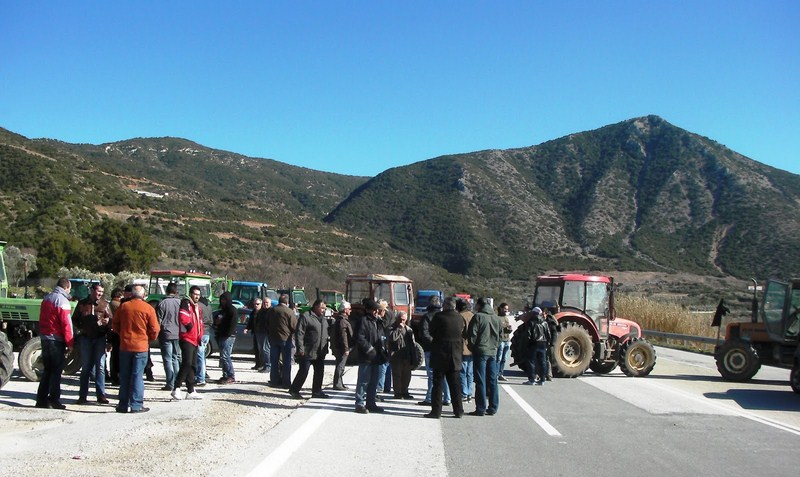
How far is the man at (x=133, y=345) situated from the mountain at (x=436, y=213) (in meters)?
34.9

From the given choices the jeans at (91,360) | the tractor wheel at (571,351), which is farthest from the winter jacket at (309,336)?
the tractor wheel at (571,351)

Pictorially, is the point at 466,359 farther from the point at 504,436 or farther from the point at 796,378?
the point at 796,378

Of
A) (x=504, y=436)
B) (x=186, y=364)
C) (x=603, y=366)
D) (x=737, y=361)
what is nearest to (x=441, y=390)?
(x=504, y=436)

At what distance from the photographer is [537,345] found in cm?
1566

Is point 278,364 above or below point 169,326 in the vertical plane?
below

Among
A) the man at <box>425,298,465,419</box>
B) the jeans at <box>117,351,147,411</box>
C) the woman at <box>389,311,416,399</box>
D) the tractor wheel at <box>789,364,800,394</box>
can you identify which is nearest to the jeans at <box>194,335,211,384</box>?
the jeans at <box>117,351,147,411</box>

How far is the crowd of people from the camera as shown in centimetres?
1034

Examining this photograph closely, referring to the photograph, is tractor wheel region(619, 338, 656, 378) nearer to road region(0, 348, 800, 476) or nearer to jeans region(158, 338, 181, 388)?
road region(0, 348, 800, 476)

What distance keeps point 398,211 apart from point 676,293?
4103 cm

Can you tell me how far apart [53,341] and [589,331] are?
1221 centimetres

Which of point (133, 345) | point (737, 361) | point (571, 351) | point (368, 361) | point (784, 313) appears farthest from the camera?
point (737, 361)

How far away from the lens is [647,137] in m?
107

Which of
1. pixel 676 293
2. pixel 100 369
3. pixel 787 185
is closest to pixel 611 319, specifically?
pixel 100 369

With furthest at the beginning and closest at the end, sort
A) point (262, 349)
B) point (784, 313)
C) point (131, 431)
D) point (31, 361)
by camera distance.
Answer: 1. point (784, 313)
2. point (262, 349)
3. point (31, 361)
4. point (131, 431)
